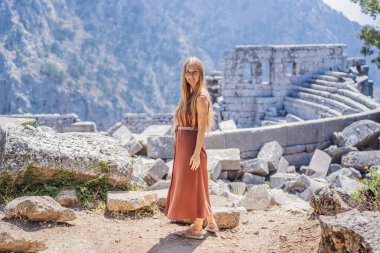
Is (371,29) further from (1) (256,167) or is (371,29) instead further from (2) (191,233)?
(2) (191,233)

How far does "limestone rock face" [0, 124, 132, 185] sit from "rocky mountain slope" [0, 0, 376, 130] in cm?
5758

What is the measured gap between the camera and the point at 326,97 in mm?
19656

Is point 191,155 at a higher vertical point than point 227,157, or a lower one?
higher

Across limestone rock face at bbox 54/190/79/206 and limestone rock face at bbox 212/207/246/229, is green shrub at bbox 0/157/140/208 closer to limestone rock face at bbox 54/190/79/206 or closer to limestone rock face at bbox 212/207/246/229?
limestone rock face at bbox 54/190/79/206

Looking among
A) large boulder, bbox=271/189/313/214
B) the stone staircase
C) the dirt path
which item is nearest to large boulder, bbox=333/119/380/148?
large boulder, bbox=271/189/313/214

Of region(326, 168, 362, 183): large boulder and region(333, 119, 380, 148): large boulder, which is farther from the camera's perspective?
region(333, 119, 380, 148): large boulder

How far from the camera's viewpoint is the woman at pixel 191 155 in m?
5.32

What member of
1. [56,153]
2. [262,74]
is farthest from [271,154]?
[262,74]

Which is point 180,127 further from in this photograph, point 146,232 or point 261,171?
point 261,171

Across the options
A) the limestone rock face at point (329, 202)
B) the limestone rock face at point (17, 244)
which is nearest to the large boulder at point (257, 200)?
the limestone rock face at point (329, 202)

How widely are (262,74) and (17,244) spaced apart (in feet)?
62.9

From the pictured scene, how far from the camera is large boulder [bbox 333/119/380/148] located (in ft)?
35.3

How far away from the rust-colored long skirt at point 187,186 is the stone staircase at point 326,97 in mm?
11347

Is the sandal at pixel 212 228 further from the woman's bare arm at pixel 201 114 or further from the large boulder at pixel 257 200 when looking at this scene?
the large boulder at pixel 257 200
